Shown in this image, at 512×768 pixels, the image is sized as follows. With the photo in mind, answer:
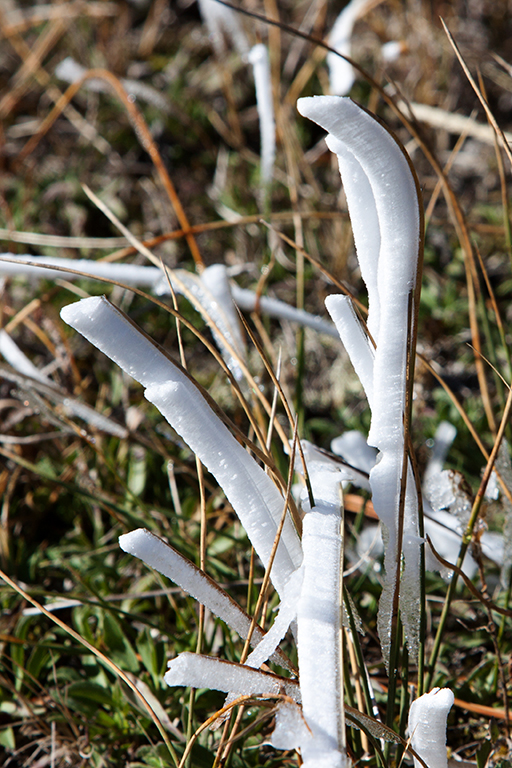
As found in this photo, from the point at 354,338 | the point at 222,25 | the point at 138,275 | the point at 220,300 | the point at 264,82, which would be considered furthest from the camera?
the point at 222,25

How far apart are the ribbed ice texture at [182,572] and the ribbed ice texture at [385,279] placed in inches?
5.8

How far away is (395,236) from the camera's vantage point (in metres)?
0.53

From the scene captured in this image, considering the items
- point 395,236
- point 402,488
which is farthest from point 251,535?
point 395,236

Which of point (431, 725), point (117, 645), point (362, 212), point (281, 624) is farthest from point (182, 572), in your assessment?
point (117, 645)

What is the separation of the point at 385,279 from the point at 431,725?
0.39m

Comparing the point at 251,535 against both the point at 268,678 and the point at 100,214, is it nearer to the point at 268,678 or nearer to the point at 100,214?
the point at 268,678

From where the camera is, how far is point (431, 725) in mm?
538

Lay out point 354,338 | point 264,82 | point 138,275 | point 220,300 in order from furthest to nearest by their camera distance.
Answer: point 264,82
point 138,275
point 220,300
point 354,338

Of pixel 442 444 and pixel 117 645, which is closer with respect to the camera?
pixel 117 645

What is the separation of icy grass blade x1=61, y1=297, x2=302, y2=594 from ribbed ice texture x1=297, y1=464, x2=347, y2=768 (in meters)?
0.04

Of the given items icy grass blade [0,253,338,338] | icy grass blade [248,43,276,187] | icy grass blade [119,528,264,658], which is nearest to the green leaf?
icy grass blade [119,528,264,658]

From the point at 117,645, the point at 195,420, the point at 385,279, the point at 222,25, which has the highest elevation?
the point at 222,25

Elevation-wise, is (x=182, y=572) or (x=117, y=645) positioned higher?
(x=182, y=572)

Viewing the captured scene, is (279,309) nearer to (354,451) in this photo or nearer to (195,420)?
(354,451)
